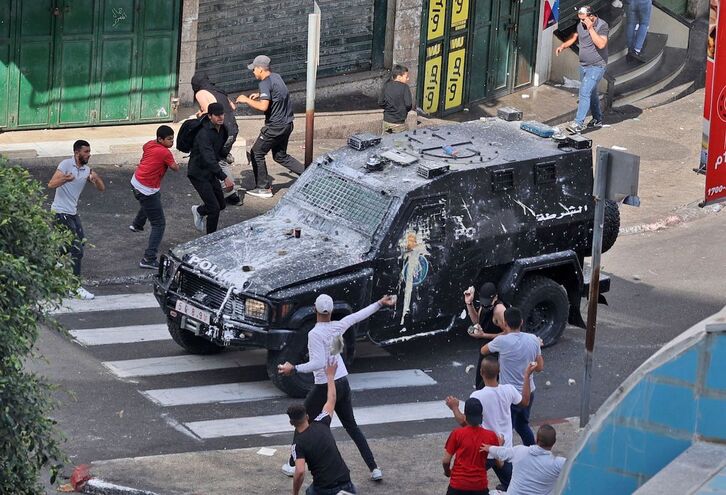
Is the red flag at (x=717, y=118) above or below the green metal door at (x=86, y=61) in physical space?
above

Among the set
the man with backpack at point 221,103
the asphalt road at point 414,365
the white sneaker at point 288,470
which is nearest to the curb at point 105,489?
the asphalt road at point 414,365

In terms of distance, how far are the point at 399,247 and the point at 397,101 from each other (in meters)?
6.43

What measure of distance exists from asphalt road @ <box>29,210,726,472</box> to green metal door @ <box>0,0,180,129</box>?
16.2 feet

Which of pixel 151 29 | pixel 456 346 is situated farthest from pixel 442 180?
pixel 151 29

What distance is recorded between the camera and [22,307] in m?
10.1

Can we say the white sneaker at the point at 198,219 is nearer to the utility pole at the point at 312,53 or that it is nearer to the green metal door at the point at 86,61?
the utility pole at the point at 312,53

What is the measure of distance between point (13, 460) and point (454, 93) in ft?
51.7

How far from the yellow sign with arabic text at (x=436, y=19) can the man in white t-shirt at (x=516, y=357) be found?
38.1 feet

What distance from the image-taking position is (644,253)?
63.9ft

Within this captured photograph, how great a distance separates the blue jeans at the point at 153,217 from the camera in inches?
687

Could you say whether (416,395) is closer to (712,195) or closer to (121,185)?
(712,195)

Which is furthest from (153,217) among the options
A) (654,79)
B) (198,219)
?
(654,79)

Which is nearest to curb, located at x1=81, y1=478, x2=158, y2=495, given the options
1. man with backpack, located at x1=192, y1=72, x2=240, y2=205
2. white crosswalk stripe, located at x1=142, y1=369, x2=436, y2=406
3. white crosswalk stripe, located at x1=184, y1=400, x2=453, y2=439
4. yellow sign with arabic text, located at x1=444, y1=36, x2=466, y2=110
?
white crosswalk stripe, located at x1=184, y1=400, x2=453, y2=439

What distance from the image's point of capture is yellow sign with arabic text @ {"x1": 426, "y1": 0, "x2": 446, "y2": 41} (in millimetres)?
24156
